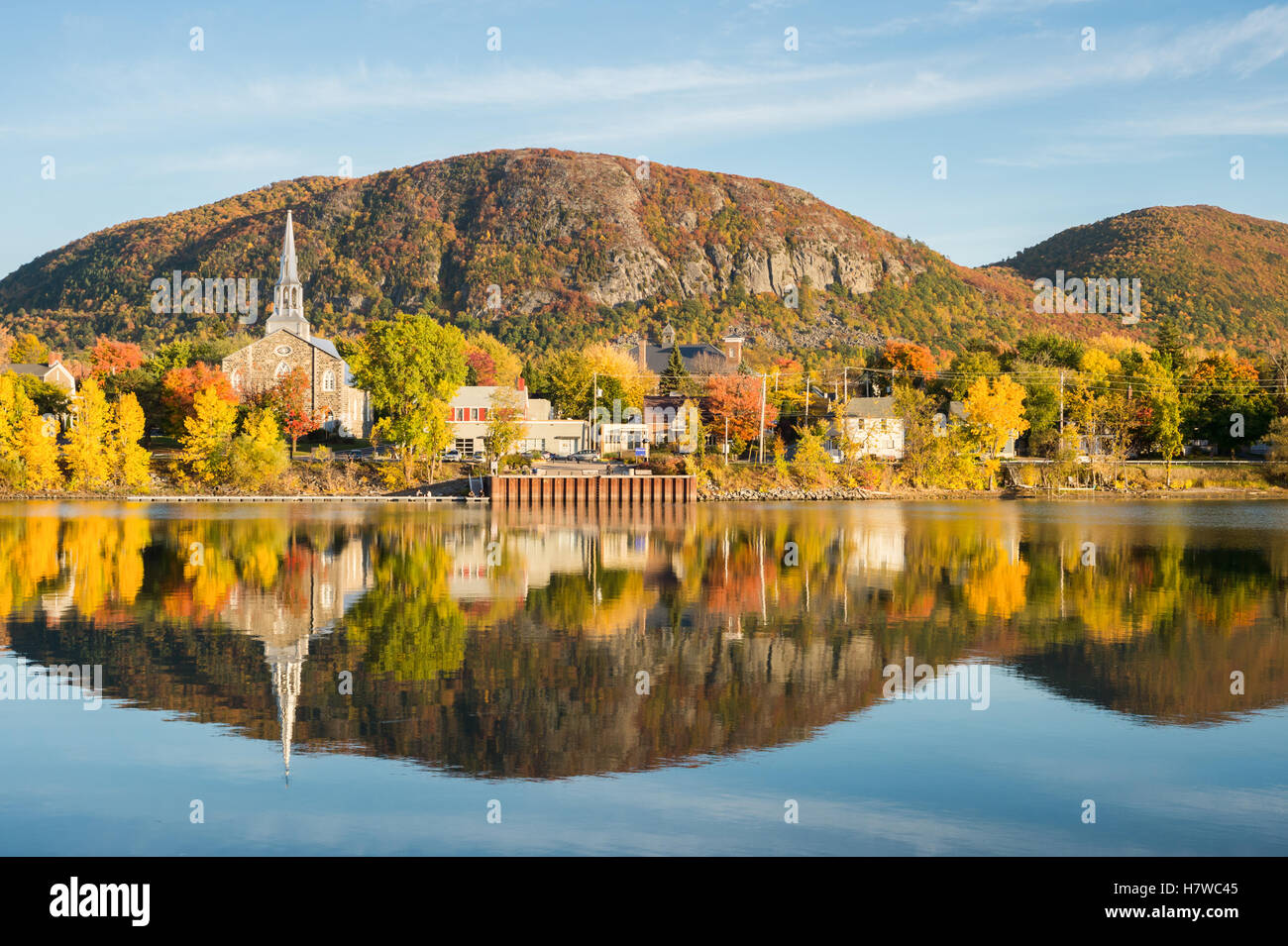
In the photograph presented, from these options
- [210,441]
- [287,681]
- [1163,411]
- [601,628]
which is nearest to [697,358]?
[1163,411]

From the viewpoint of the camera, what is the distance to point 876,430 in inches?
3575

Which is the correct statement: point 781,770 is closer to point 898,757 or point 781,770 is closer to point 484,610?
point 898,757

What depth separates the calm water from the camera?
12859 millimetres

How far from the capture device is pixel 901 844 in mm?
12227

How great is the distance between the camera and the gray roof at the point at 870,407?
93438mm

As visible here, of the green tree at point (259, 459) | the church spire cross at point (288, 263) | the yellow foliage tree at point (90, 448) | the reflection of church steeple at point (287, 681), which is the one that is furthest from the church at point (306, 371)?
the reflection of church steeple at point (287, 681)

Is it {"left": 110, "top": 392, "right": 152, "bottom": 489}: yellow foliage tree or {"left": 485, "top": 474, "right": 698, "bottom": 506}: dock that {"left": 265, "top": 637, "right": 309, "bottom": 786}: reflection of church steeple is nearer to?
{"left": 485, "top": 474, "right": 698, "bottom": 506}: dock

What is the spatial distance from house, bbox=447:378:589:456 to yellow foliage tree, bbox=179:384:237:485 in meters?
16.4

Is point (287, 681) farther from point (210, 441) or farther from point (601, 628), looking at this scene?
point (210, 441)

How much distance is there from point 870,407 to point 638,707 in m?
79.5

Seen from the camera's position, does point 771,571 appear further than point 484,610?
Yes

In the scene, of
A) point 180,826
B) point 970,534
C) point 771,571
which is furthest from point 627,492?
point 180,826

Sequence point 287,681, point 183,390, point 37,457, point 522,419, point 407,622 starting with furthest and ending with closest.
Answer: point 522,419 < point 183,390 < point 37,457 < point 407,622 < point 287,681

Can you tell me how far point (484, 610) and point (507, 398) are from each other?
58010 mm
